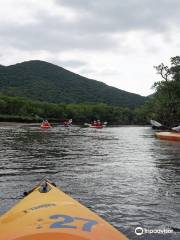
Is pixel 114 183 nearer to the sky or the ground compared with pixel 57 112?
nearer to the ground

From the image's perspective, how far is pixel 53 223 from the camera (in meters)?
5.22

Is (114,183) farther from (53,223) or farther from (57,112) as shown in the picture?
(57,112)

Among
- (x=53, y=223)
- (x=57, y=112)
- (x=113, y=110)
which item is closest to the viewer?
(x=53, y=223)

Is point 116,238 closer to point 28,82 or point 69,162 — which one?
point 69,162

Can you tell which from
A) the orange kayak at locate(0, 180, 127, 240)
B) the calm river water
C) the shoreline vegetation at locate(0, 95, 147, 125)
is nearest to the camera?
the orange kayak at locate(0, 180, 127, 240)

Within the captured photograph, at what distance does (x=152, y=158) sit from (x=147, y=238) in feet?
37.0

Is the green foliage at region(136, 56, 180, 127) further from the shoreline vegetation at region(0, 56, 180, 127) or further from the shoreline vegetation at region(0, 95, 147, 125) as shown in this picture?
the shoreline vegetation at region(0, 95, 147, 125)

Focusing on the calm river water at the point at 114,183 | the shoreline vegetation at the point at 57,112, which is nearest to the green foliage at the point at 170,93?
the shoreline vegetation at the point at 57,112

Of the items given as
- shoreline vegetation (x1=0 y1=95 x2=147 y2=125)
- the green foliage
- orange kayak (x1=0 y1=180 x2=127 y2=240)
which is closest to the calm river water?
orange kayak (x1=0 y1=180 x2=127 y2=240)

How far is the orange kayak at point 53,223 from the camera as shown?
187 inches

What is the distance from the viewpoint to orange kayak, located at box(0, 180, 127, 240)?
4.75m

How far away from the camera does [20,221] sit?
218 inches

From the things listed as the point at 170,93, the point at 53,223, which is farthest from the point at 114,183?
the point at 170,93

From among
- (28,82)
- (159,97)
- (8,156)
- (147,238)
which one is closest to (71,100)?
(28,82)
